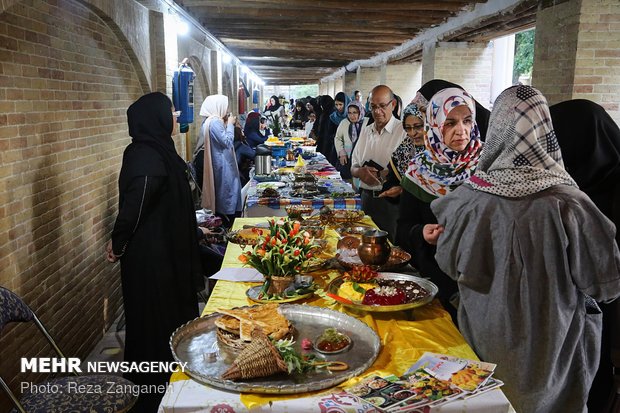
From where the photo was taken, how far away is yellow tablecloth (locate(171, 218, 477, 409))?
1861 mm

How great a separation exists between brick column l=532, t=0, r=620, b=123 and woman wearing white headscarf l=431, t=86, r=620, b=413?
11.0 feet

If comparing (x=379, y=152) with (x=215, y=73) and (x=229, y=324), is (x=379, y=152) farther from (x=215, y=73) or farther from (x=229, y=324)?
(x=215, y=73)

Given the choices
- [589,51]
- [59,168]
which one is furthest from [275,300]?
[589,51]

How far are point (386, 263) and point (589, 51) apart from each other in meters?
3.42

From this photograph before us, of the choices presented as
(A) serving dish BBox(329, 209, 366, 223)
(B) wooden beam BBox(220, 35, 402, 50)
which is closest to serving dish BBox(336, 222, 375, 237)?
(A) serving dish BBox(329, 209, 366, 223)

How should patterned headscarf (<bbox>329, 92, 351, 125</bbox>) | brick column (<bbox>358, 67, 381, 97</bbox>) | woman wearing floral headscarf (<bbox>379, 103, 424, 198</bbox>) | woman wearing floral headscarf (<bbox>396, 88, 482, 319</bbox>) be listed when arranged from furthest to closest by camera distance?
brick column (<bbox>358, 67, 381, 97</bbox>)
patterned headscarf (<bbox>329, 92, 351, 125</bbox>)
woman wearing floral headscarf (<bbox>379, 103, 424, 198</bbox>)
woman wearing floral headscarf (<bbox>396, 88, 482, 319</bbox>)

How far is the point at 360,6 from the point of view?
707 cm

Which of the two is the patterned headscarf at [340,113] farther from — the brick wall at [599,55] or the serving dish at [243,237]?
the serving dish at [243,237]

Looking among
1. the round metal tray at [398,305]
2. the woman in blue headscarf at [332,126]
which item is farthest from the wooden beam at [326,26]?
the round metal tray at [398,305]

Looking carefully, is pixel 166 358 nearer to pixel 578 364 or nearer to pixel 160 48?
pixel 578 364

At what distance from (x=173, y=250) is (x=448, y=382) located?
7.83 ft

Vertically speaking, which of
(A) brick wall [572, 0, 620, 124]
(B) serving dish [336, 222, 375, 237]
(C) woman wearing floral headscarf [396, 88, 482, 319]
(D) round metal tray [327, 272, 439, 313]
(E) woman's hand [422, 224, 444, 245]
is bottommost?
(B) serving dish [336, 222, 375, 237]

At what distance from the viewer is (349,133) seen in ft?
26.0

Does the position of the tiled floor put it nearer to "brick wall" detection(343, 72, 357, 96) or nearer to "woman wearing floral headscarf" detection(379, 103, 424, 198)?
"woman wearing floral headscarf" detection(379, 103, 424, 198)
